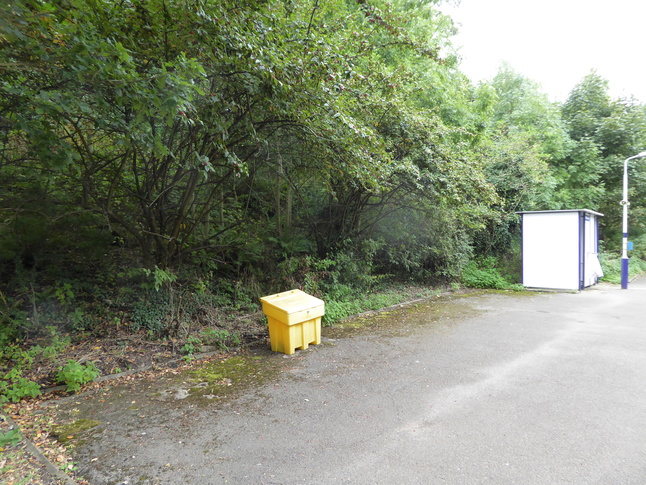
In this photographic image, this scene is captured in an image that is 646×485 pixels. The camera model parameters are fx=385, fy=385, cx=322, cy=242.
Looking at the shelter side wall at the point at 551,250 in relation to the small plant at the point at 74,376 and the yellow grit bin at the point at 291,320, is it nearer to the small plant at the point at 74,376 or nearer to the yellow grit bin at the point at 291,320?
the yellow grit bin at the point at 291,320

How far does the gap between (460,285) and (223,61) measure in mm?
11162

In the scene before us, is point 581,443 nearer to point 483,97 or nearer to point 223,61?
point 223,61

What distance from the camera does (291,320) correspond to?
5680mm

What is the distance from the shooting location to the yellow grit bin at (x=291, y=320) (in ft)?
18.8

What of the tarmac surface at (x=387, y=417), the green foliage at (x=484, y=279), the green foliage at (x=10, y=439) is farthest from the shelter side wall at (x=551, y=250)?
the green foliage at (x=10, y=439)

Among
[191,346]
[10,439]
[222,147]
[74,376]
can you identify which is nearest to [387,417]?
[10,439]

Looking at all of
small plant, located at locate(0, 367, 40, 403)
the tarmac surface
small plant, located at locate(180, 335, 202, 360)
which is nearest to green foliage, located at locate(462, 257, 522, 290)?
the tarmac surface

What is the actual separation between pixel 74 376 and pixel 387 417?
3496 mm

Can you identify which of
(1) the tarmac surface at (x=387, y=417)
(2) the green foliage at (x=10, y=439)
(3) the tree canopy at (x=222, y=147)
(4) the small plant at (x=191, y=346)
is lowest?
(1) the tarmac surface at (x=387, y=417)

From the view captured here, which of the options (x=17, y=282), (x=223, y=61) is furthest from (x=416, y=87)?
(x=17, y=282)

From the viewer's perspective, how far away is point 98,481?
2.81 meters

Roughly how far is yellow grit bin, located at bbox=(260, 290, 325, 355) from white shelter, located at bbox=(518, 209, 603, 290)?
382 inches

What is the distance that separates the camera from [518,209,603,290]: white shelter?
39.7 ft

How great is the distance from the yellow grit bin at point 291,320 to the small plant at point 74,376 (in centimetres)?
238
